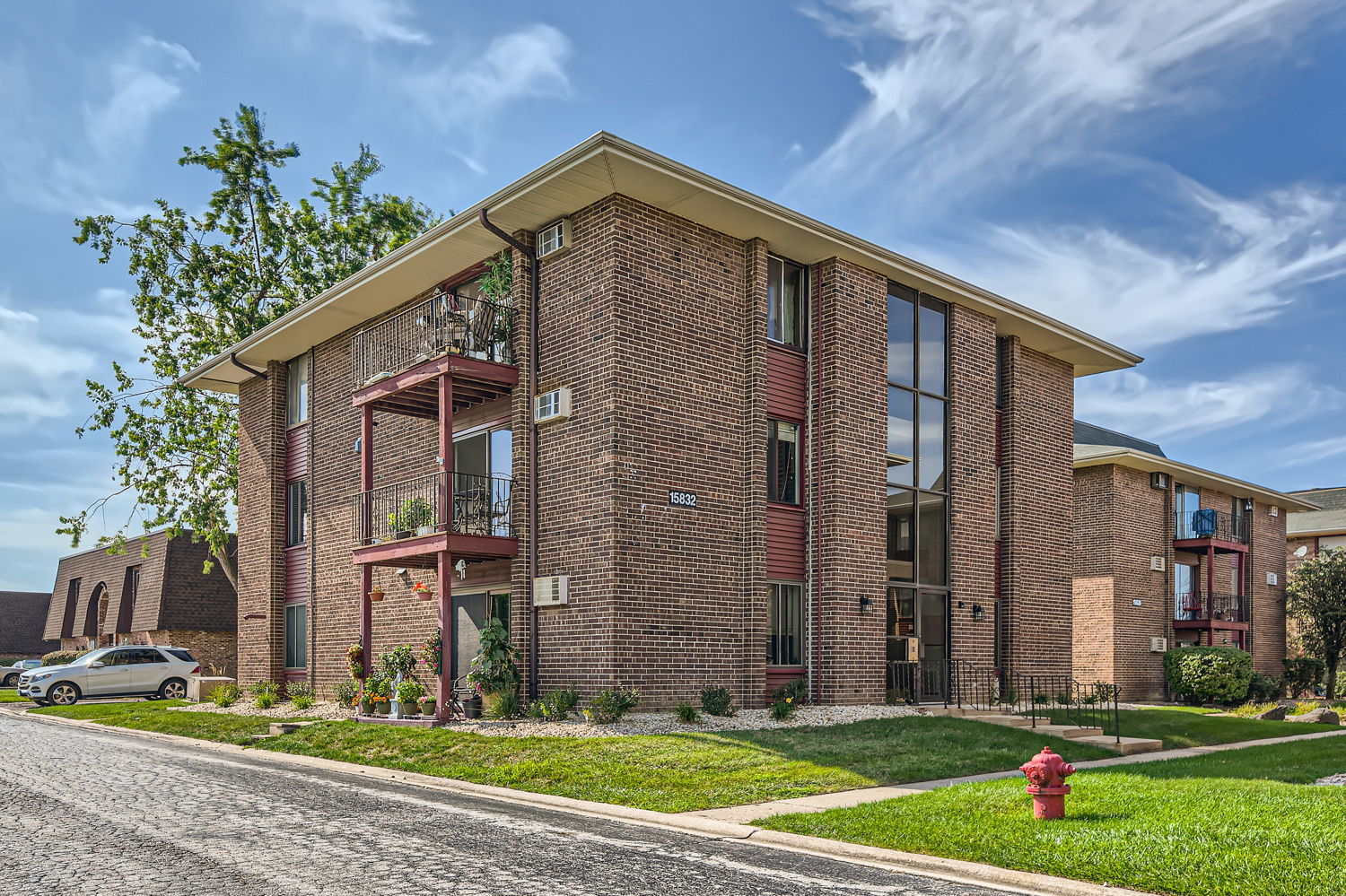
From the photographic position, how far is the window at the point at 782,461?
1883cm

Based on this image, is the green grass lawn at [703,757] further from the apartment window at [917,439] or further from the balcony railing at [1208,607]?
the balcony railing at [1208,607]

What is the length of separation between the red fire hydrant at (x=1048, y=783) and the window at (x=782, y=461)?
388 inches

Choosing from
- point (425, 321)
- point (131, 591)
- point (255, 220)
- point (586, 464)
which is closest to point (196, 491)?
point (255, 220)

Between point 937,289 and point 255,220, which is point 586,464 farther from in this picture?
point 255,220

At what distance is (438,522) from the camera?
18016 mm

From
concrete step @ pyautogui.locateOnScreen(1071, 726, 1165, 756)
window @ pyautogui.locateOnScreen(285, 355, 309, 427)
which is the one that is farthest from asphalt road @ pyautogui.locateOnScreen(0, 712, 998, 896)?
window @ pyautogui.locateOnScreen(285, 355, 309, 427)

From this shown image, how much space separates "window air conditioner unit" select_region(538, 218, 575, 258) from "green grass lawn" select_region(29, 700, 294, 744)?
9.26 metres

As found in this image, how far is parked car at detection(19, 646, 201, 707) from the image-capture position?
93.6ft

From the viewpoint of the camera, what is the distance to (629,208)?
670 inches

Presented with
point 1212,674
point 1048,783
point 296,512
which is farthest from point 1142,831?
point 1212,674

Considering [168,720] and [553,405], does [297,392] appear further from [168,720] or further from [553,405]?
[553,405]

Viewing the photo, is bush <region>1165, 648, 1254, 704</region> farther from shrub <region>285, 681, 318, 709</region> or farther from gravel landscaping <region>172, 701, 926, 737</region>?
shrub <region>285, 681, 318, 709</region>

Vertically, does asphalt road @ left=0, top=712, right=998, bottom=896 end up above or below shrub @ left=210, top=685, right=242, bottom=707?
above

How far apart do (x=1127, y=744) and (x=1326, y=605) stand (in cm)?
2535
